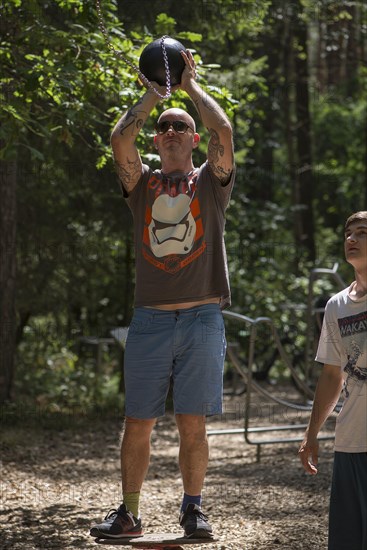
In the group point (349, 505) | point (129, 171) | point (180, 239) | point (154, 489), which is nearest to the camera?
point (349, 505)

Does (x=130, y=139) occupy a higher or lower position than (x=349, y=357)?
higher

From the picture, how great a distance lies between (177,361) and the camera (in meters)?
4.74

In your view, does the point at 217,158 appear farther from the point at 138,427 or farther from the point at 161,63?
the point at 138,427

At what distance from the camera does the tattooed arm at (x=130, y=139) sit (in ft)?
15.5

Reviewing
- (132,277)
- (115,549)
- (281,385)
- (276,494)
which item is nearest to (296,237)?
(281,385)

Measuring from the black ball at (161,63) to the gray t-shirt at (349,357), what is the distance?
1539 mm

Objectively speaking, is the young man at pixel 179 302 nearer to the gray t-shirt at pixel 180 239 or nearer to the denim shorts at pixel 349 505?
the gray t-shirt at pixel 180 239

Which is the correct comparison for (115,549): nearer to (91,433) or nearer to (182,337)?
(182,337)

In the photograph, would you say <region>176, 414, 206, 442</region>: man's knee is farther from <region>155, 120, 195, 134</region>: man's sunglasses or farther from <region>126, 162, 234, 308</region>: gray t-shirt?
<region>155, 120, 195, 134</region>: man's sunglasses

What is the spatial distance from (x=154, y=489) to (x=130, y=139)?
10.8 feet

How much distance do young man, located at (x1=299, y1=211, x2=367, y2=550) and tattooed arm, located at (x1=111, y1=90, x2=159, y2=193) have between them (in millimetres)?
1297

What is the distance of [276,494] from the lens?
270 inches

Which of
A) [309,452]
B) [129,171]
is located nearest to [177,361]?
[129,171]

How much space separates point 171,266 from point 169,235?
14 cm
